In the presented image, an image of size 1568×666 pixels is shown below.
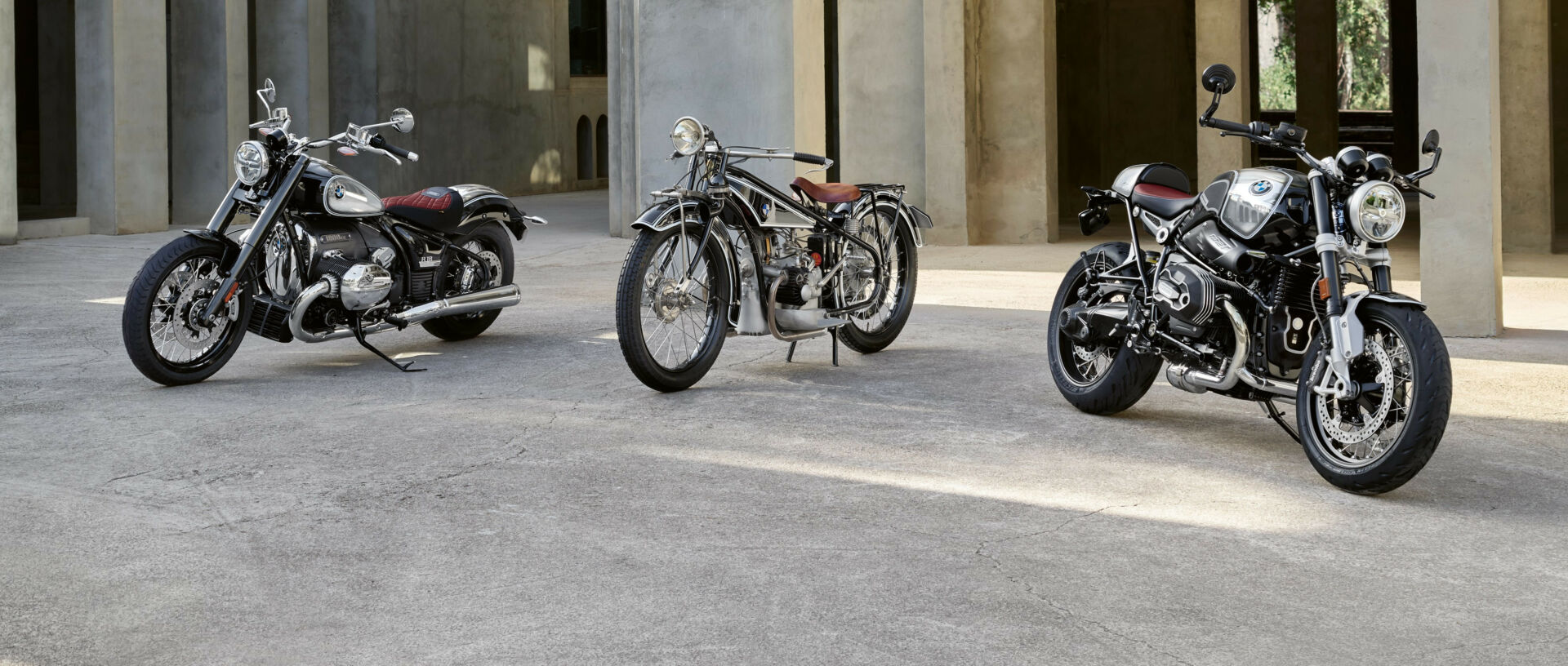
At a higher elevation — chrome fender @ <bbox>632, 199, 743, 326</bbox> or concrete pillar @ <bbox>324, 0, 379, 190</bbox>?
concrete pillar @ <bbox>324, 0, 379, 190</bbox>

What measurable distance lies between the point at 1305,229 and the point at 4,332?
258 inches

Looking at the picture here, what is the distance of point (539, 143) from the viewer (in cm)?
2559

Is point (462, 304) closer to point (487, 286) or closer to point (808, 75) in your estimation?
point (487, 286)

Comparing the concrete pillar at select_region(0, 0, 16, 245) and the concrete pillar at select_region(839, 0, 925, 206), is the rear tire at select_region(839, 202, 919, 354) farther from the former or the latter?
the concrete pillar at select_region(0, 0, 16, 245)

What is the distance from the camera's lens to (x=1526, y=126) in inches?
476

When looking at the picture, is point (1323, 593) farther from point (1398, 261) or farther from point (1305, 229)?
point (1398, 261)

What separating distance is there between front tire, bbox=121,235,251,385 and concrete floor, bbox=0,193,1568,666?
0.14m

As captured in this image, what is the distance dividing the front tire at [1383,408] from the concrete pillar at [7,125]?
40.6 ft

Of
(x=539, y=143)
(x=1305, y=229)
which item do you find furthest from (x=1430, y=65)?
(x=539, y=143)

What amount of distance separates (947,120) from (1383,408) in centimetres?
949

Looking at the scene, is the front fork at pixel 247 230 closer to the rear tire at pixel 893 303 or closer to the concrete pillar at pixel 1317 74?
the rear tire at pixel 893 303

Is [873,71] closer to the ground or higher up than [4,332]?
higher up

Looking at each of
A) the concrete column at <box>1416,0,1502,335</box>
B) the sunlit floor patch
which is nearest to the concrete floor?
the sunlit floor patch

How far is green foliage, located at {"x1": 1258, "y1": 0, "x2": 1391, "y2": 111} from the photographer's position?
5269 cm
